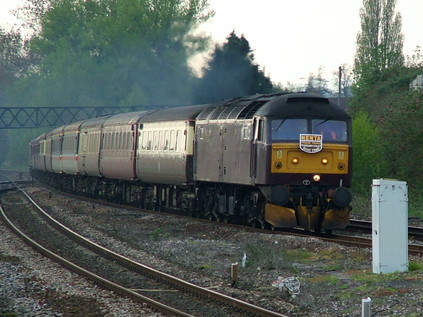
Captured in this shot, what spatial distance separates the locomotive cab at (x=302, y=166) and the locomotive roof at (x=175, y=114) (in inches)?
211

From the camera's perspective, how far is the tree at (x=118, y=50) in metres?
71.1

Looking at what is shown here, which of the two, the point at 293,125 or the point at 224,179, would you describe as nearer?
the point at 293,125

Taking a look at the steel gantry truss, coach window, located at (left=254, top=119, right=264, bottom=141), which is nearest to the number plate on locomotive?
coach window, located at (left=254, top=119, right=264, bottom=141)

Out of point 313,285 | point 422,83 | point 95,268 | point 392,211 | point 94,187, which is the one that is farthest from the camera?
point 422,83

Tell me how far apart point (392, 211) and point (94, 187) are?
81.9 ft

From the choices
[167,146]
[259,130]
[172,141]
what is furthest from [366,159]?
[259,130]

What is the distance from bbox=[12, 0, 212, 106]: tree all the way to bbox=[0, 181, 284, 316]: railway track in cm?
4852

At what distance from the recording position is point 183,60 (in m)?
69.9

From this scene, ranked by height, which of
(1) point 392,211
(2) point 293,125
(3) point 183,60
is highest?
(3) point 183,60

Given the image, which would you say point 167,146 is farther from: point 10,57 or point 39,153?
point 10,57

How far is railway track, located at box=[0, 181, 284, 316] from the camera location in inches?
419

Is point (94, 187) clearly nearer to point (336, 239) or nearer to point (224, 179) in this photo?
point (224, 179)

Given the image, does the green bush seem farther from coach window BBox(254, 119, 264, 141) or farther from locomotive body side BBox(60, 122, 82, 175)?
coach window BBox(254, 119, 264, 141)

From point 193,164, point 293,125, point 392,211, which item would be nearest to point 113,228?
point 193,164
